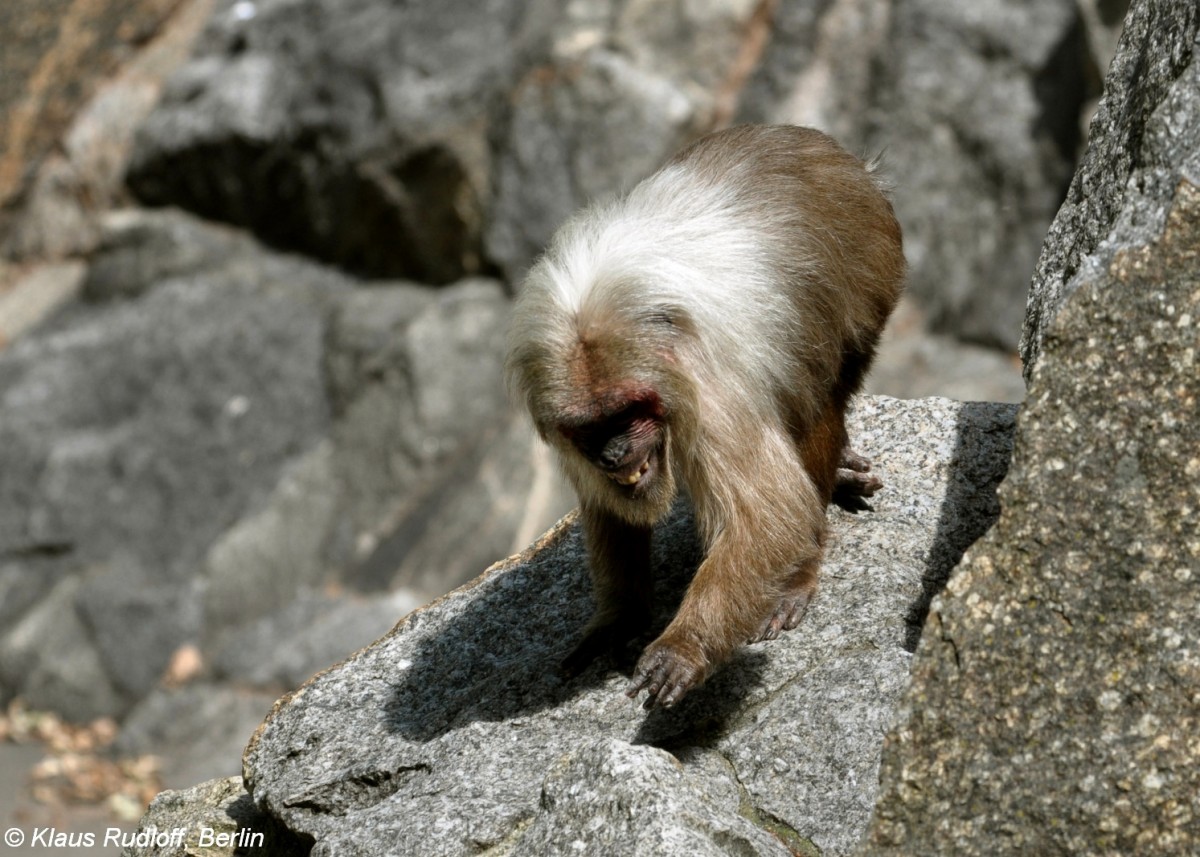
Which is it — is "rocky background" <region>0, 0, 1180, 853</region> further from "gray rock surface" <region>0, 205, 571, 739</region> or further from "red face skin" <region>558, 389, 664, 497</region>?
"red face skin" <region>558, 389, 664, 497</region>

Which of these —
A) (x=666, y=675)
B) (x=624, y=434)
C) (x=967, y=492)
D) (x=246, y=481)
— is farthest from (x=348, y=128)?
(x=666, y=675)

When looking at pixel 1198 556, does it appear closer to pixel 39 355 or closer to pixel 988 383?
pixel 988 383

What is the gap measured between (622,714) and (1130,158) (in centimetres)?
243

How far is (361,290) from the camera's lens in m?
14.3

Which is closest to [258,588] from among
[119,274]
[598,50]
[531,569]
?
[119,274]

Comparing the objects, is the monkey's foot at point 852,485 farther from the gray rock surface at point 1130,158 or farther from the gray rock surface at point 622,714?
the gray rock surface at point 1130,158

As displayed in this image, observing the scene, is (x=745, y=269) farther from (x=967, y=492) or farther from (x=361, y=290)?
(x=361, y=290)

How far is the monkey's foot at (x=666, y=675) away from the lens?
4.25 meters

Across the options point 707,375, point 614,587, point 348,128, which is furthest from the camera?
point 348,128

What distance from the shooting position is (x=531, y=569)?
579 cm

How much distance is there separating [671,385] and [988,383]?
8.28 metres

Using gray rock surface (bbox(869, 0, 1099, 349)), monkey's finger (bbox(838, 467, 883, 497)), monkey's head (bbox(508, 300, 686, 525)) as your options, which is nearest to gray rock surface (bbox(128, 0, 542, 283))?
gray rock surface (bbox(869, 0, 1099, 349))

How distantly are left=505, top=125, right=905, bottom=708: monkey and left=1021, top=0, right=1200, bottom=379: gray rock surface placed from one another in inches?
33.1

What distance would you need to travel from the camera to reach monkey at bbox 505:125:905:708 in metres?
4.47
